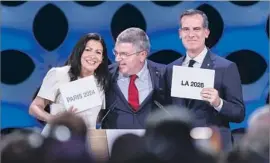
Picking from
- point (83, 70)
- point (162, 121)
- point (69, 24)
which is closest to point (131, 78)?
point (83, 70)

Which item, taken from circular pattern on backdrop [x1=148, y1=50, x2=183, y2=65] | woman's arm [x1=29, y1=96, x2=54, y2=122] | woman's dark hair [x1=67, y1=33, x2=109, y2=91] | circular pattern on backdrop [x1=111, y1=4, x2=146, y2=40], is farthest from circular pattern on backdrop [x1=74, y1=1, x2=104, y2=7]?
woman's arm [x1=29, y1=96, x2=54, y2=122]

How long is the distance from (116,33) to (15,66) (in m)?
0.66

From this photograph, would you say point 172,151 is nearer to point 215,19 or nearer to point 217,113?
point 217,113

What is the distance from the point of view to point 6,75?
3238 mm

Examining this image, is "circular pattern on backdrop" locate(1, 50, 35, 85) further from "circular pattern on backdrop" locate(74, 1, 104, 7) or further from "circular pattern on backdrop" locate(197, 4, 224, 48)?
"circular pattern on backdrop" locate(197, 4, 224, 48)

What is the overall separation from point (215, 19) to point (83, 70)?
1013mm

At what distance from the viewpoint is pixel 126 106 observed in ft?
8.30

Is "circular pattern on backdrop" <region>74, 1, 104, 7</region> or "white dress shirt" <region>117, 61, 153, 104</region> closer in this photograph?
"white dress shirt" <region>117, 61, 153, 104</region>

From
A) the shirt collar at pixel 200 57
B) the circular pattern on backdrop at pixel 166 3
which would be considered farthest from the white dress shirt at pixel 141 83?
the circular pattern on backdrop at pixel 166 3

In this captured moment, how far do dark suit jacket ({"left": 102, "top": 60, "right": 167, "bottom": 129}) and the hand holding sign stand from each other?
277mm

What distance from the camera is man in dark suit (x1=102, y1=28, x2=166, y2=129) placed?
8.28 feet

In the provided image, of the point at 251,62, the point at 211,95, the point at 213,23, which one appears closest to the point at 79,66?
the point at 211,95

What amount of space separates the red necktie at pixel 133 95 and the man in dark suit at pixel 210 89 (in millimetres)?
171

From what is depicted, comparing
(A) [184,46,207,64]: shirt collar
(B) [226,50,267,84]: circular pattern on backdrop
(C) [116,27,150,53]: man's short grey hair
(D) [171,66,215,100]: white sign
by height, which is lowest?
(B) [226,50,267,84]: circular pattern on backdrop
